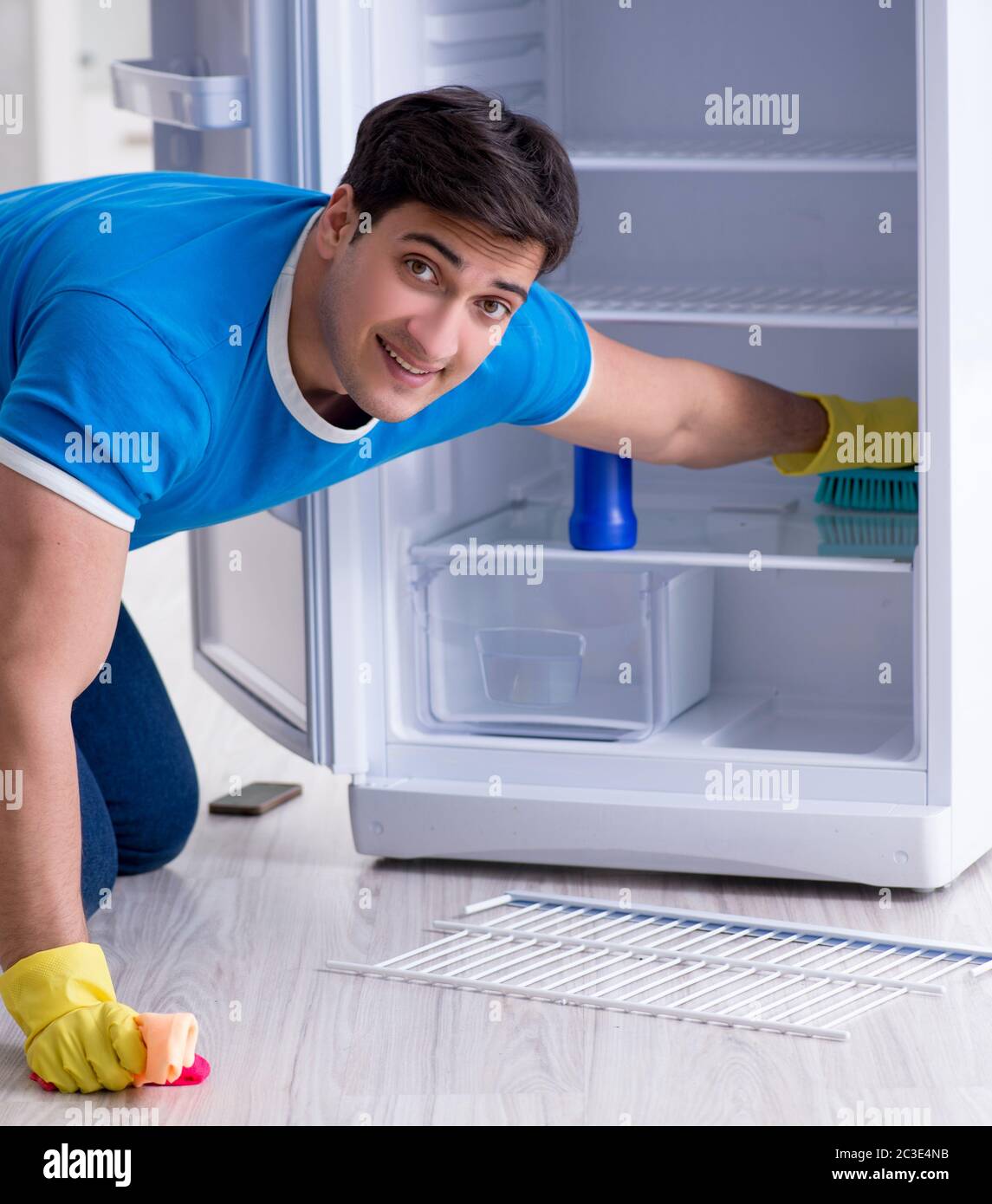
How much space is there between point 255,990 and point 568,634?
674mm

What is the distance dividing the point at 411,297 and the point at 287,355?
149 millimetres

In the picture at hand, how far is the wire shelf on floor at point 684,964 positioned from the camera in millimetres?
1900

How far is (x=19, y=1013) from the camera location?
1691 millimetres

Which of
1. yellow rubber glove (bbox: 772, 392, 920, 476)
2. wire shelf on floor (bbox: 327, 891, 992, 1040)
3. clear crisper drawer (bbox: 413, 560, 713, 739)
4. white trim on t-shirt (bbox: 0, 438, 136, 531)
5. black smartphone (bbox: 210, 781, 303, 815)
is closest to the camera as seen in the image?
white trim on t-shirt (bbox: 0, 438, 136, 531)

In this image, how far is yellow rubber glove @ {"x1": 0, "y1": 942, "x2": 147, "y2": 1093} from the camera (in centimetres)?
167

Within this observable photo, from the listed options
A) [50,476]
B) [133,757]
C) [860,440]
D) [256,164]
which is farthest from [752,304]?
[50,476]

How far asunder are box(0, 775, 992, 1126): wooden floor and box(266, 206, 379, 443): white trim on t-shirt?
0.61m

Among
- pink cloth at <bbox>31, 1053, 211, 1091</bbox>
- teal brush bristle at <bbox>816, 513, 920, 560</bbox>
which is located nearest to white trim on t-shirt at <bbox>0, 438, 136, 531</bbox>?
pink cloth at <bbox>31, 1053, 211, 1091</bbox>

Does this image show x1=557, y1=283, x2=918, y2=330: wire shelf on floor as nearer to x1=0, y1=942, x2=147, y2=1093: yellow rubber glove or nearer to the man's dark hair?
the man's dark hair

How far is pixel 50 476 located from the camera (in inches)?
62.9

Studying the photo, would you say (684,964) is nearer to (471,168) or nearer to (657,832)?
(657,832)

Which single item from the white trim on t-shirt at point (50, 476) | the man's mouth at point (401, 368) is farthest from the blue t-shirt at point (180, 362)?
the man's mouth at point (401, 368)
